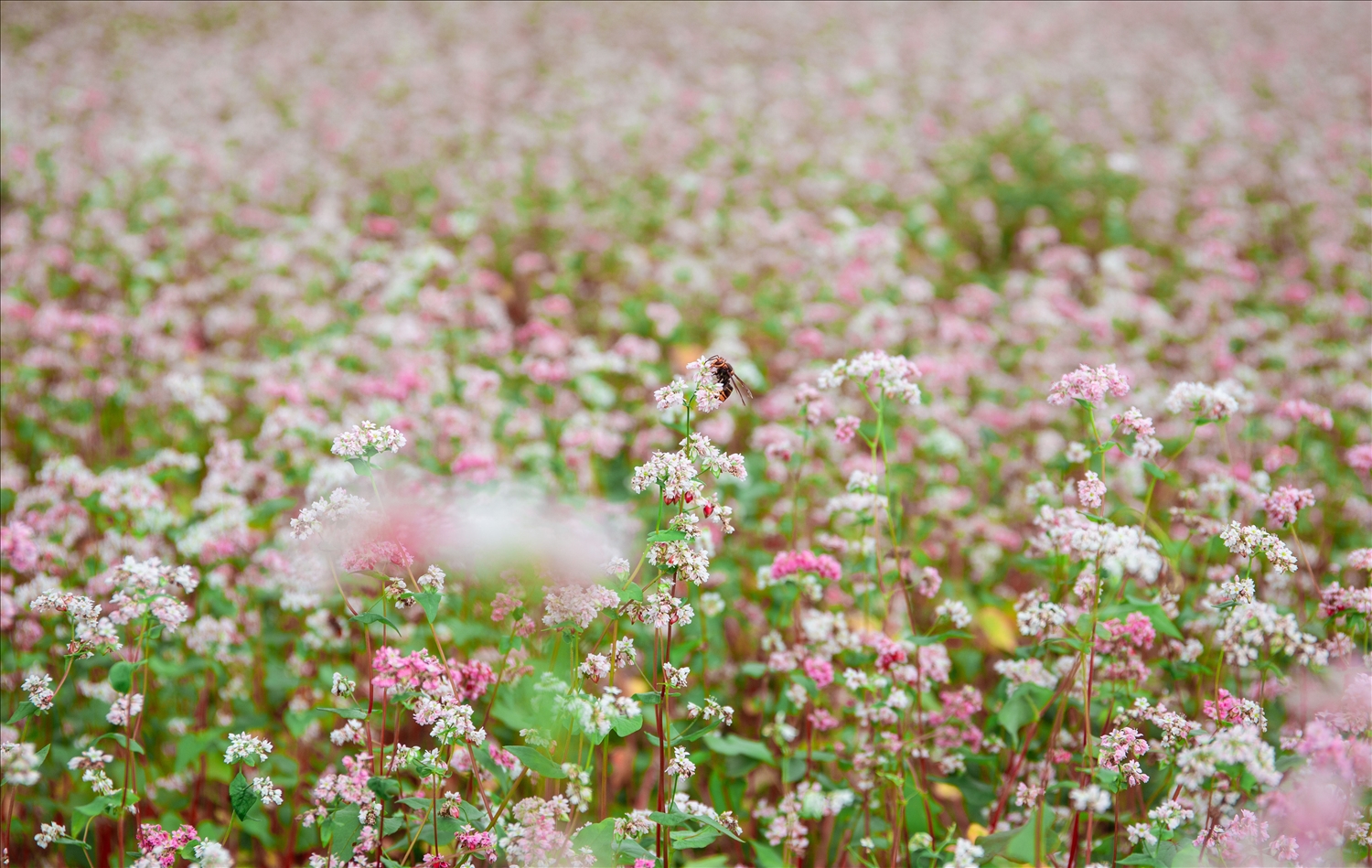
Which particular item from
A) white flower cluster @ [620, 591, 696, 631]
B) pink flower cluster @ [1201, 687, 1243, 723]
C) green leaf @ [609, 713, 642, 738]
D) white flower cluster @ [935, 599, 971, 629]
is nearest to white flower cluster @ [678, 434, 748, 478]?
white flower cluster @ [620, 591, 696, 631]

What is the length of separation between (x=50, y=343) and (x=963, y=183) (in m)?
7.45

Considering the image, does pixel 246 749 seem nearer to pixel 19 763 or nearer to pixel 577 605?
pixel 19 763

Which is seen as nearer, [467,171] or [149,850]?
[149,850]

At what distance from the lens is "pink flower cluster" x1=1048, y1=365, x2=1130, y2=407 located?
2.32 meters

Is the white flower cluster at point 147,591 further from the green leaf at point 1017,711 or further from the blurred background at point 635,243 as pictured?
the green leaf at point 1017,711

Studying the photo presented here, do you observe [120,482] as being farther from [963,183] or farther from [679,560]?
[963,183]

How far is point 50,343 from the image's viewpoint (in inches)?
211

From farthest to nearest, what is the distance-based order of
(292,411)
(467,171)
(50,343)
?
(467,171) < (50,343) < (292,411)

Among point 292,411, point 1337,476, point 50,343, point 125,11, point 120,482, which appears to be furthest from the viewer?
point 125,11

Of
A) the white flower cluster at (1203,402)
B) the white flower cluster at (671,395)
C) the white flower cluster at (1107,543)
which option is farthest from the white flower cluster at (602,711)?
the white flower cluster at (1203,402)

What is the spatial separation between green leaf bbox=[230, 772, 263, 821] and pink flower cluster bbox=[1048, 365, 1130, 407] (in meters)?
2.19

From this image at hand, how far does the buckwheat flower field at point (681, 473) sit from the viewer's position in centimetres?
214

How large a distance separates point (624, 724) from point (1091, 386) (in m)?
1.51

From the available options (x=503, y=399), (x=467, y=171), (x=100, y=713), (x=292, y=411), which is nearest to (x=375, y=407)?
(x=292, y=411)
